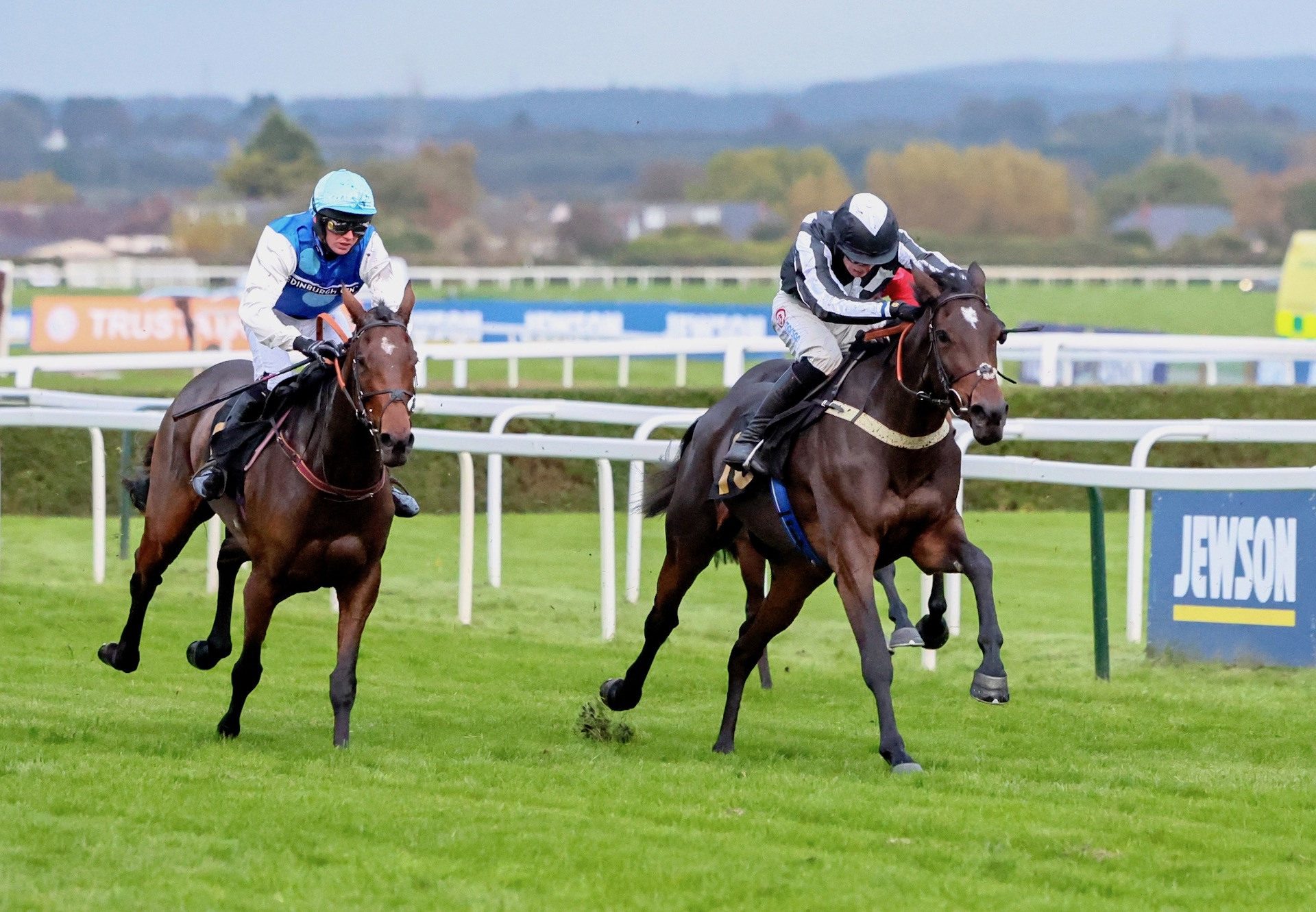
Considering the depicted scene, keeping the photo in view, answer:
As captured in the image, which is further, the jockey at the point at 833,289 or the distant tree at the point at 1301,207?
the distant tree at the point at 1301,207

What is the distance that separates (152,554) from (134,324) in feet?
52.4

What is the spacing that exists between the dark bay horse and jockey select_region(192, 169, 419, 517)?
1184 millimetres

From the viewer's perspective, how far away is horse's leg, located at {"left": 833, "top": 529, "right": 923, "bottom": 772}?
5.24 m

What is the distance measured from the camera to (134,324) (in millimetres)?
21844

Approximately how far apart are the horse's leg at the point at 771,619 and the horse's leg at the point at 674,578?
262 millimetres

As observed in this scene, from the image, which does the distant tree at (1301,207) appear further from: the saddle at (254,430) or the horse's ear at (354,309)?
the horse's ear at (354,309)

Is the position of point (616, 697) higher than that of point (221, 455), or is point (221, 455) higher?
point (221, 455)

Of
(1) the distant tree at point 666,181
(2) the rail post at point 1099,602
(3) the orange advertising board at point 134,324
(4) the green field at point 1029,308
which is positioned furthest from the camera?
(1) the distant tree at point 666,181

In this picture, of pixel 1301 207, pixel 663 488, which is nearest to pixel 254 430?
pixel 663 488

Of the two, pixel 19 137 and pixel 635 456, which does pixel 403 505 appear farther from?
pixel 19 137

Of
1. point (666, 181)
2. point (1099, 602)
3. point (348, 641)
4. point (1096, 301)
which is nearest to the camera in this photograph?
point (348, 641)

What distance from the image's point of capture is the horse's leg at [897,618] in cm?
611

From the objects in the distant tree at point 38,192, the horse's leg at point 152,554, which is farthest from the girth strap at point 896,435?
the distant tree at point 38,192

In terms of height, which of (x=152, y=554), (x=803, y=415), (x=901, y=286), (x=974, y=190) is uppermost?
(x=974, y=190)
